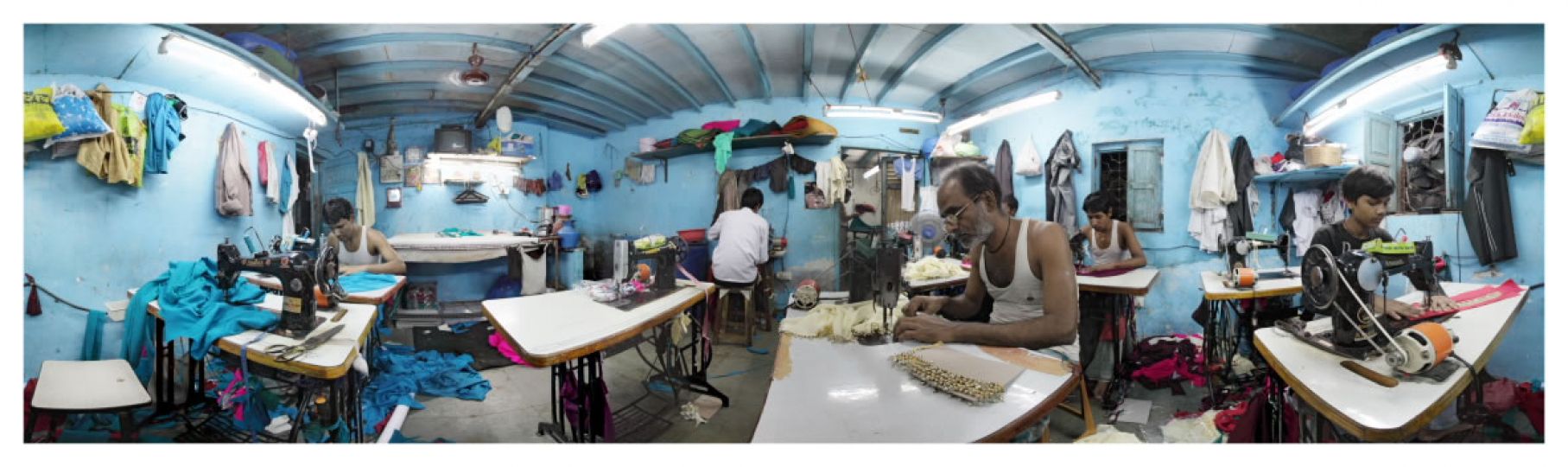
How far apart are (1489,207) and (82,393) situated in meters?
4.17

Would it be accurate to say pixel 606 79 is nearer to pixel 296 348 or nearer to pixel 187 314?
pixel 296 348

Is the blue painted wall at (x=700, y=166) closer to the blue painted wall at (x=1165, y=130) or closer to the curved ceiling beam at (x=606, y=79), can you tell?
the curved ceiling beam at (x=606, y=79)

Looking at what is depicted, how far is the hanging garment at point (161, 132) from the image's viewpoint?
4.25 ft

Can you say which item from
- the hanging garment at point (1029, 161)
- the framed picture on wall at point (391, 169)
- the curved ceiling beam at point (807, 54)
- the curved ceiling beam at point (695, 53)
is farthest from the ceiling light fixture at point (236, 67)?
the hanging garment at point (1029, 161)

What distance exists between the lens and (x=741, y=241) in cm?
158

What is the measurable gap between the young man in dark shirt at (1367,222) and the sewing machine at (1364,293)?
28 mm

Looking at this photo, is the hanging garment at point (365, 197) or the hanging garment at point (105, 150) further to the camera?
the hanging garment at point (365, 197)

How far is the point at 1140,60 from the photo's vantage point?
4.57 ft

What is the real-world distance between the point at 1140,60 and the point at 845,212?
1.01 meters

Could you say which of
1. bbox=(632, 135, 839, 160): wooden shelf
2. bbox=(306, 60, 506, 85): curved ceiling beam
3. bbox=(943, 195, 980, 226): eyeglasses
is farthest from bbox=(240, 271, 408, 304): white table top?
bbox=(943, 195, 980, 226): eyeglasses

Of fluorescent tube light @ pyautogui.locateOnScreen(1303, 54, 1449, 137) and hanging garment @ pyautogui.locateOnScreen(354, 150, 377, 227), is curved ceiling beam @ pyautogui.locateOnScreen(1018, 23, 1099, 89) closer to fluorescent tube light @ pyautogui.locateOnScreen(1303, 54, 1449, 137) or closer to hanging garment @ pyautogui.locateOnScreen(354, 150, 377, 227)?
fluorescent tube light @ pyautogui.locateOnScreen(1303, 54, 1449, 137)

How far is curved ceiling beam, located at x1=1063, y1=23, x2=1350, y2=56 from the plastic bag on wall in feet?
1.34

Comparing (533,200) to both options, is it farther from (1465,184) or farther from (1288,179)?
(1465,184)

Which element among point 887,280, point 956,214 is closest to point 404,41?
point 887,280
